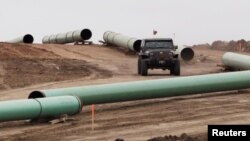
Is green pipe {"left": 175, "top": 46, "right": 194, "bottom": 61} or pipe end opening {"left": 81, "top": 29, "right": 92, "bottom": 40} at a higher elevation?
pipe end opening {"left": 81, "top": 29, "right": 92, "bottom": 40}

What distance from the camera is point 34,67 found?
97.5ft

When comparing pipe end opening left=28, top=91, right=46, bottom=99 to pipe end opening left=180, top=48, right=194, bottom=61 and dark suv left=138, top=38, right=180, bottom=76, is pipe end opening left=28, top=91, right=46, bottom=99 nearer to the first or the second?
dark suv left=138, top=38, right=180, bottom=76

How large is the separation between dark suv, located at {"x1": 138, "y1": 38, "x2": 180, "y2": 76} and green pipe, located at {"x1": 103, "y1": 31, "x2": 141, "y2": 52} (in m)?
A: 10.7

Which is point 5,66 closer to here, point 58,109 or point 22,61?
point 22,61

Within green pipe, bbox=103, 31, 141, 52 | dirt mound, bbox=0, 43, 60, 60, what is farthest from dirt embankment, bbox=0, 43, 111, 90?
green pipe, bbox=103, 31, 141, 52

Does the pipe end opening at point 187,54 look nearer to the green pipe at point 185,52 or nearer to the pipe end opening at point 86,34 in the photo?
the green pipe at point 185,52

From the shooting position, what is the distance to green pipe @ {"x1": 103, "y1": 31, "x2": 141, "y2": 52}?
38500 millimetres

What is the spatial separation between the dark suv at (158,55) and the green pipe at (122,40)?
10.7 m

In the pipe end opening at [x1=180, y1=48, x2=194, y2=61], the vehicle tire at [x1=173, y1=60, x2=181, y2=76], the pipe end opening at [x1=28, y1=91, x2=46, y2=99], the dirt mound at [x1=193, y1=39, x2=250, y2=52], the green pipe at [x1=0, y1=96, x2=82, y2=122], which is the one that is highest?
the dirt mound at [x1=193, y1=39, x2=250, y2=52]

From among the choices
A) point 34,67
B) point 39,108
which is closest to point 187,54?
point 34,67

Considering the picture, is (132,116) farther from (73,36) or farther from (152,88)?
(73,36)

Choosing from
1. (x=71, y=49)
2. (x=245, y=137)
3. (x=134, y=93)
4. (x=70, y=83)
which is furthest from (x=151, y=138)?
(x=71, y=49)

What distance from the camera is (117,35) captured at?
42.6 m

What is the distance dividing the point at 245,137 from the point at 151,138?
10.0 feet
